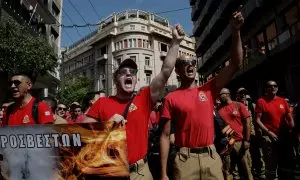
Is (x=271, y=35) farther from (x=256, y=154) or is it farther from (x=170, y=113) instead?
(x=170, y=113)

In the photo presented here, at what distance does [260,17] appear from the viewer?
25.8 m

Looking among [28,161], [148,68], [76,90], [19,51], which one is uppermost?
[148,68]

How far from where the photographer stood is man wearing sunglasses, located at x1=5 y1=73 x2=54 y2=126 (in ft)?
12.2

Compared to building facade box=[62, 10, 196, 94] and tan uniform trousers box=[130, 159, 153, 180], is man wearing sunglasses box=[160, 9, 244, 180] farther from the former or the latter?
building facade box=[62, 10, 196, 94]

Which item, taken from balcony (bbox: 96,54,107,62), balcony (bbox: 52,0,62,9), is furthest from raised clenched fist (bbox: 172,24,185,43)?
balcony (bbox: 96,54,107,62)

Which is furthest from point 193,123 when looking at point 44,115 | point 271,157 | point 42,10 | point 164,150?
point 42,10

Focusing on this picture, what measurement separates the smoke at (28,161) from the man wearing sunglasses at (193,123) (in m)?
1.08

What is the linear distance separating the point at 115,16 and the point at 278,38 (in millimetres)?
42330

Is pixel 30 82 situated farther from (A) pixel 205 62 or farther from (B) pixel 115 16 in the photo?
(B) pixel 115 16

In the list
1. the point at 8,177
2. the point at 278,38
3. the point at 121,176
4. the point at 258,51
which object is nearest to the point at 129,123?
the point at 121,176

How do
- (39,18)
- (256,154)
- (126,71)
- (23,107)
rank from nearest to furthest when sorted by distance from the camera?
1. (126,71)
2. (23,107)
3. (256,154)
4. (39,18)

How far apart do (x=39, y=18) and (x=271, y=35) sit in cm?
1762

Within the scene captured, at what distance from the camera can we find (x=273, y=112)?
6602 millimetres

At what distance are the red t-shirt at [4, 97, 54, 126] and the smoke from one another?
516 millimetres
